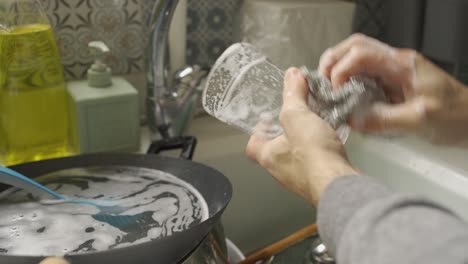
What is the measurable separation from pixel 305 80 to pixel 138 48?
457mm

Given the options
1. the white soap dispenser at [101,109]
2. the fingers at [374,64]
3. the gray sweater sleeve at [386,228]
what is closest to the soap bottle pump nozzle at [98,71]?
the white soap dispenser at [101,109]

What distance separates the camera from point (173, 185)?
2.11ft

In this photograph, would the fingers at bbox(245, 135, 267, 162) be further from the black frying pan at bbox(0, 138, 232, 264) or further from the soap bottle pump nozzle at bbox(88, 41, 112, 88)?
the soap bottle pump nozzle at bbox(88, 41, 112, 88)

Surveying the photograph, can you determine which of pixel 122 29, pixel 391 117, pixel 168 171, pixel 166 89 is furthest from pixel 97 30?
pixel 391 117

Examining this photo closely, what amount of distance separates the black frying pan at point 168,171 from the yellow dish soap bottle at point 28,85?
10 centimetres

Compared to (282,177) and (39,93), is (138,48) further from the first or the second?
(282,177)

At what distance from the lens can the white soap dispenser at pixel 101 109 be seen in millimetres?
751

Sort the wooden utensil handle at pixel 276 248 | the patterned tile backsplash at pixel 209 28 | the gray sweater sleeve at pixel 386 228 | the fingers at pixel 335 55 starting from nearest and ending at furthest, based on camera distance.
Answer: the gray sweater sleeve at pixel 386 228 → the fingers at pixel 335 55 → the wooden utensil handle at pixel 276 248 → the patterned tile backsplash at pixel 209 28

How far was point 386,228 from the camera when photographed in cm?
35

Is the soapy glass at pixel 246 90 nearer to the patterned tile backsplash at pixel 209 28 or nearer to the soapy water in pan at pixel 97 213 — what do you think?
the soapy water in pan at pixel 97 213

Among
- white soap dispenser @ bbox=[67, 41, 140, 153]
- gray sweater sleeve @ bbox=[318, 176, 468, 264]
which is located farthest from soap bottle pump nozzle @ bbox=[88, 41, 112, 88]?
gray sweater sleeve @ bbox=[318, 176, 468, 264]

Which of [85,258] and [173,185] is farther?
[173,185]

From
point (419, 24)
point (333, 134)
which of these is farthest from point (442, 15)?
point (333, 134)

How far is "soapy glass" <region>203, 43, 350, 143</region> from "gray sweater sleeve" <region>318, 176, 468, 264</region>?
18cm
